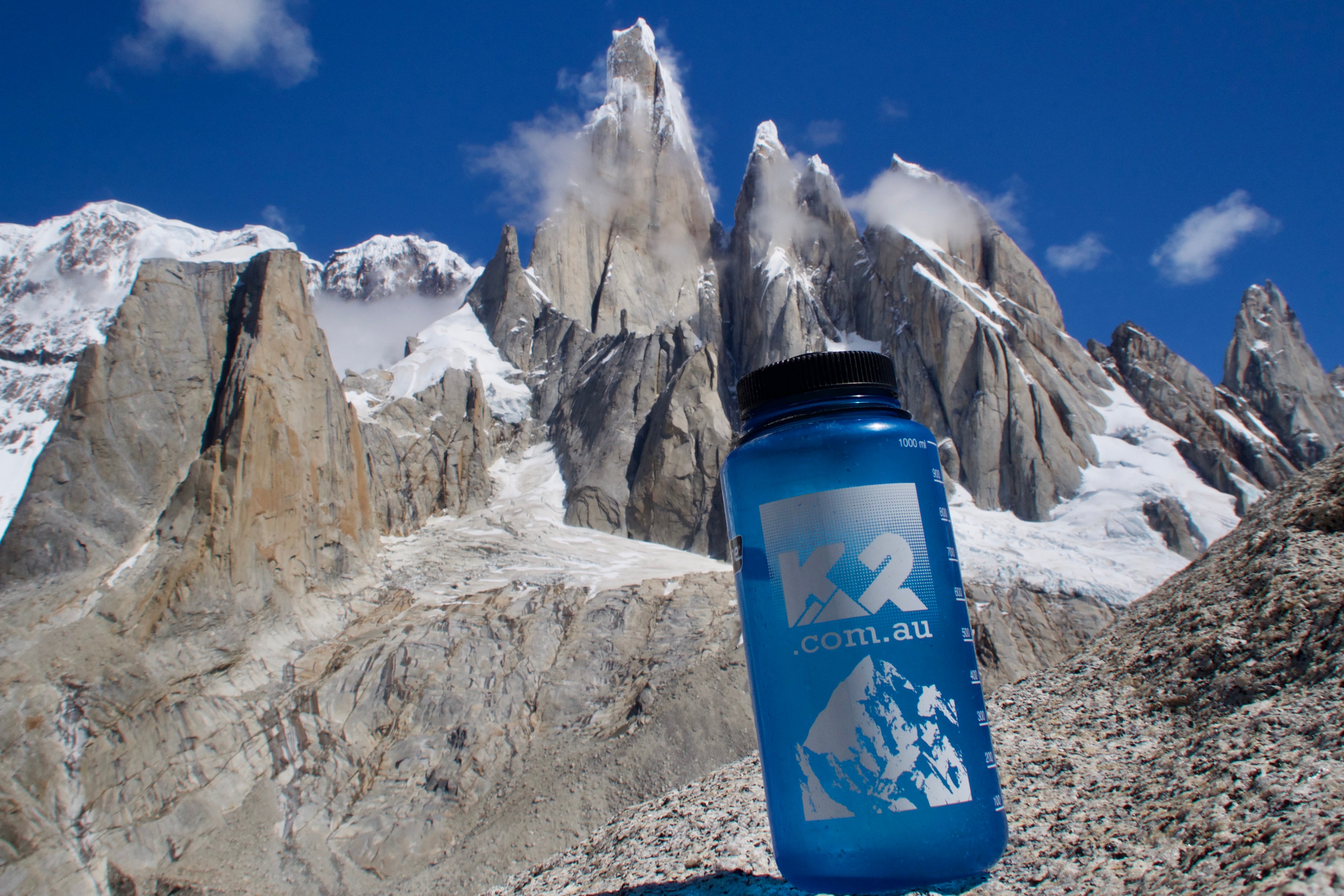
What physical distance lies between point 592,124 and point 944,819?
249ft

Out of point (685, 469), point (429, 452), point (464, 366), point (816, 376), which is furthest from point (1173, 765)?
point (464, 366)

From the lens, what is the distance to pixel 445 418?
49.4 meters

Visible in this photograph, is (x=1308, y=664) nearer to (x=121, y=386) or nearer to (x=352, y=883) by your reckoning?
(x=352, y=883)

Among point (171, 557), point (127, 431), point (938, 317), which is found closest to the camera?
point (171, 557)

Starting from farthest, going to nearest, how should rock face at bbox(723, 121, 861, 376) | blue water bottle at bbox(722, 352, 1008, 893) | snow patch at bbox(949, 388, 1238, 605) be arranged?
1. rock face at bbox(723, 121, 861, 376)
2. snow patch at bbox(949, 388, 1238, 605)
3. blue water bottle at bbox(722, 352, 1008, 893)

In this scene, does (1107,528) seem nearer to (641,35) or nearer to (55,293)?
(641,35)

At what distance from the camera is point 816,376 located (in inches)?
85.7

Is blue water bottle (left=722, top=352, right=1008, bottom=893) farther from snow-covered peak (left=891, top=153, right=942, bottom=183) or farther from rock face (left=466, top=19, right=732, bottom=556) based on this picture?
snow-covered peak (left=891, top=153, right=942, bottom=183)

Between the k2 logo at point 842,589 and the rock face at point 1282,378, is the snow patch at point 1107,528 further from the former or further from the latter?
the k2 logo at point 842,589

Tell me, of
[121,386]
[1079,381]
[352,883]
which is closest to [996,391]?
[1079,381]

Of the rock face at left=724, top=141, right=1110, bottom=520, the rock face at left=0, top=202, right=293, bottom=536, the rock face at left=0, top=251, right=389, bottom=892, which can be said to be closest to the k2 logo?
the rock face at left=0, top=251, right=389, bottom=892

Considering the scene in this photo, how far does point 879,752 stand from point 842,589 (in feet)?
1.35

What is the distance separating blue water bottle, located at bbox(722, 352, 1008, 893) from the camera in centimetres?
193

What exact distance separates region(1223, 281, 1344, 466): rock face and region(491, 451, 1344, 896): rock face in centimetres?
5984
